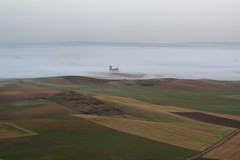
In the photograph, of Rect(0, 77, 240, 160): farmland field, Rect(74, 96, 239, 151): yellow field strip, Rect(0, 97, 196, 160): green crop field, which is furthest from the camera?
Rect(74, 96, 239, 151): yellow field strip

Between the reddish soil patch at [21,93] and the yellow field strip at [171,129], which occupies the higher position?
the reddish soil patch at [21,93]

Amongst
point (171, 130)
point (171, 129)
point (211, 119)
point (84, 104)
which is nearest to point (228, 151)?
point (171, 130)

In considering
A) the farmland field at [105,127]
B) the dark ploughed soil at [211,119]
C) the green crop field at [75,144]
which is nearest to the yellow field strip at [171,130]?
the farmland field at [105,127]

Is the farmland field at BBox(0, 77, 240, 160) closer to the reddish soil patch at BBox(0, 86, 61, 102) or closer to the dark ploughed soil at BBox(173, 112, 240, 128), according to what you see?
the reddish soil patch at BBox(0, 86, 61, 102)

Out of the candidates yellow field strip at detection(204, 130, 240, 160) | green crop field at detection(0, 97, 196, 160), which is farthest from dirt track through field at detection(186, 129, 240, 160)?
green crop field at detection(0, 97, 196, 160)

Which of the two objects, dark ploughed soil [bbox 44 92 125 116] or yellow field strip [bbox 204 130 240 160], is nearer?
yellow field strip [bbox 204 130 240 160]

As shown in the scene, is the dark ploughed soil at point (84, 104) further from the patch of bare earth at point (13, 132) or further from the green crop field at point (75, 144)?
the patch of bare earth at point (13, 132)

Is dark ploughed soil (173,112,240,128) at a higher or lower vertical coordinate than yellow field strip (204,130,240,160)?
higher
